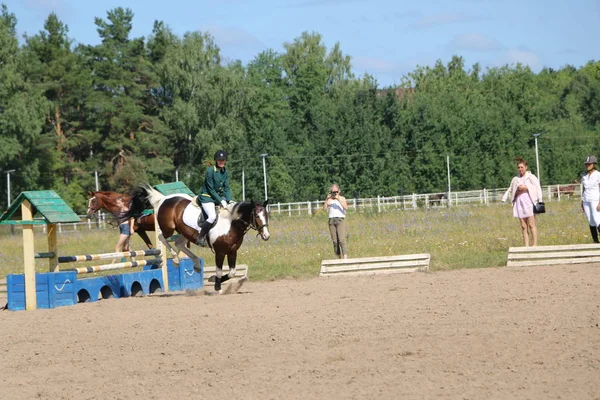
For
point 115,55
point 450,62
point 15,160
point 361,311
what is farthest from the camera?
point 450,62

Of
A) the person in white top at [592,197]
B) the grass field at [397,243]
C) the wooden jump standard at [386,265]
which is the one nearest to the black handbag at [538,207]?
the person in white top at [592,197]

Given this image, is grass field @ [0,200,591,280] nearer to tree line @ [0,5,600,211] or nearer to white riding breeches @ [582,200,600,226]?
white riding breeches @ [582,200,600,226]

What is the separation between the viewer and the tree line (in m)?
74.2

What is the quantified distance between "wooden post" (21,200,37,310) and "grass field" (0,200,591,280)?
573 cm

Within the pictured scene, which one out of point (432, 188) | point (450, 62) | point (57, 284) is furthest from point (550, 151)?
point (57, 284)

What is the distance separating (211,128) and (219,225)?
60.4 meters

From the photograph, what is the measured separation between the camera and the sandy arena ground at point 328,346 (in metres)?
8.17

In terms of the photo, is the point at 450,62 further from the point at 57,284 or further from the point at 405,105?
the point at 57,284

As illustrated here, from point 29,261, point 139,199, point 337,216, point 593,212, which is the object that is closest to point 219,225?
point 139,199

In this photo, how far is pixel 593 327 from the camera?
998cm

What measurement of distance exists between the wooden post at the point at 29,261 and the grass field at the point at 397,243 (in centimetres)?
573

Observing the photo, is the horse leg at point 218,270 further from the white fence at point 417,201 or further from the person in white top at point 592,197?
the white fence at point 417,201

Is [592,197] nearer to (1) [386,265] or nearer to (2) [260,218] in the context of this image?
(1) [386,265]

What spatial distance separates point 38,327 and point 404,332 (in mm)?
5496
